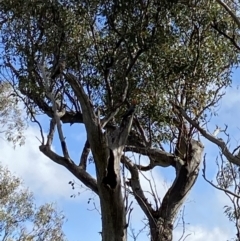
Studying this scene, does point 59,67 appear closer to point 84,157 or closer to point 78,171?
point 84,157

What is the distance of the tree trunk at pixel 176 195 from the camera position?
823 cm

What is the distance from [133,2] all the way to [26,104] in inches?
95.5

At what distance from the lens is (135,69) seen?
880cm

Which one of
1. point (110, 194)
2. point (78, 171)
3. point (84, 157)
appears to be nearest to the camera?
point (110, 194)

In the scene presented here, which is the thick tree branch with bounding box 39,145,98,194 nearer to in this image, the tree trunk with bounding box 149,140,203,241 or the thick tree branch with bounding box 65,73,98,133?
the thick tree branch with bounding box 65,73,98,133

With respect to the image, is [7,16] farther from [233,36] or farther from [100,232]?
[100,232]

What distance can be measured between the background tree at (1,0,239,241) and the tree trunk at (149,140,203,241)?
14 millimetres

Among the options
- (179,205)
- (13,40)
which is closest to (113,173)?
(179,205)

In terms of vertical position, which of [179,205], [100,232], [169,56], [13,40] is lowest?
[100,232]

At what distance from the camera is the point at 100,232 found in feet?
22.9

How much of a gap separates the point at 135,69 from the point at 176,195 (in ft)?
6.23

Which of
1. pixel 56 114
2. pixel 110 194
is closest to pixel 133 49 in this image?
pixel 56 114

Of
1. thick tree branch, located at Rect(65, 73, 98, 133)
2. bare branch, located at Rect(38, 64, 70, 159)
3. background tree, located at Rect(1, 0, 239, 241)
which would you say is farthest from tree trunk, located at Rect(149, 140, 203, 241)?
thick tree branch, located at Rect(65, 73, 98, 133)

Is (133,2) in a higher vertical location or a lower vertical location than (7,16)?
lower
